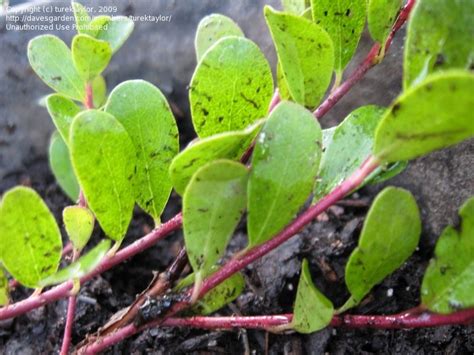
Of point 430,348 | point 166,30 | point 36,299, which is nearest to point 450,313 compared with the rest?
point 430,348

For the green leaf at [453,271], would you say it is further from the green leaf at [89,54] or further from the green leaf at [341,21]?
the green leaf at [89,54]

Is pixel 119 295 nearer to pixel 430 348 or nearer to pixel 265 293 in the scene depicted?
pixel 265 293

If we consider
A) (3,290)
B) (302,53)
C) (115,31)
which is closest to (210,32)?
(115,31)

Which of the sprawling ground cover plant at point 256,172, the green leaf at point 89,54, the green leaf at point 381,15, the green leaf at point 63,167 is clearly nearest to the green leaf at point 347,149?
the sprawling ground cover plant at point 256,172

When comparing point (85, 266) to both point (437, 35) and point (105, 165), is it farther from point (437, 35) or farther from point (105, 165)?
point (437, 35)

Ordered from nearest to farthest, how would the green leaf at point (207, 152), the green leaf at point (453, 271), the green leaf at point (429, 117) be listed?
the green leaf at point (429, 117) < the green leaf at point (207, 152) < the green leaf at point (453, 271)
